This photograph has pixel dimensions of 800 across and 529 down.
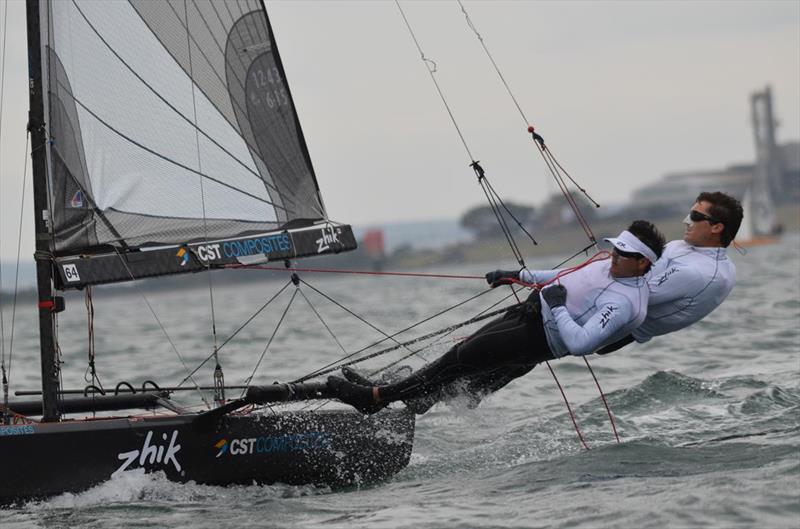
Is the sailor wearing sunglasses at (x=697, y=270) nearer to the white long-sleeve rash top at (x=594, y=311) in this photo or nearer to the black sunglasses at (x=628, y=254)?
the white long-sleeve rash top at (x=594, y=311)

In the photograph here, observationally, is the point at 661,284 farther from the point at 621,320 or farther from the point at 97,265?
the point at 97,265

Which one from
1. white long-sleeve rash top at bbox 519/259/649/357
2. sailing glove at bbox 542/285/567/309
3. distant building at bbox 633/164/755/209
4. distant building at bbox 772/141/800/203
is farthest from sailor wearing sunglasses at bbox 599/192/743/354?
distant building at bbox 633/164/755/209

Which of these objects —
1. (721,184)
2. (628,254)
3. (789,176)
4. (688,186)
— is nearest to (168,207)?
(628,254)

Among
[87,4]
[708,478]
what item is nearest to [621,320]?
[708,478]

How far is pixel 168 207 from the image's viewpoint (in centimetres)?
679

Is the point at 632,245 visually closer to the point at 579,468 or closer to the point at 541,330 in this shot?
the point at 541,330

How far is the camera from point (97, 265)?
641 cm

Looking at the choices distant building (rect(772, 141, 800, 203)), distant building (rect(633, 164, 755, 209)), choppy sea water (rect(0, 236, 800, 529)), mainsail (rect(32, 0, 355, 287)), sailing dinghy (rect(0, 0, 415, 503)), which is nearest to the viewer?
choppy sea water (rect(0, 236, 800, 529))

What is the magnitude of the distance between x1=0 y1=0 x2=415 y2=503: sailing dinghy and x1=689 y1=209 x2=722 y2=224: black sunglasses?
1780mm

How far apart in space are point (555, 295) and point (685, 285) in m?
0.61

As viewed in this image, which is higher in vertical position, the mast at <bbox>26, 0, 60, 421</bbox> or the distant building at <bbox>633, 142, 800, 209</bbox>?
the distant building at <bbox>633, 142, 800, 209</bbox>

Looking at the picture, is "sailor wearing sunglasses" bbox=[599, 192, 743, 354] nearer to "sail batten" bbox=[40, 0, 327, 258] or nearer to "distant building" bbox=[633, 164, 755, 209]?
"sail batten" bbox=[40, 0, 327, 258]

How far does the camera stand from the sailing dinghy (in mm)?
6199

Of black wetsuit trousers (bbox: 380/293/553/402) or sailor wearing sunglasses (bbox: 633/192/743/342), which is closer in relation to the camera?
sailor wearing sunglasses (bbox: 633/192/743/342)
